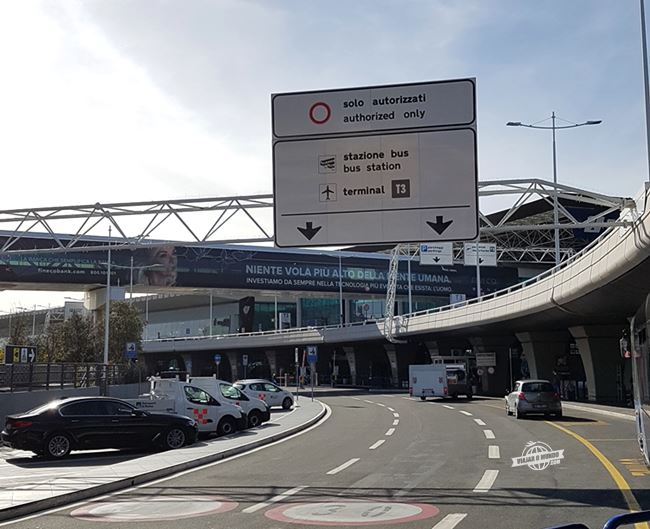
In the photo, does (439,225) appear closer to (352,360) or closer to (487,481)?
(487,481)

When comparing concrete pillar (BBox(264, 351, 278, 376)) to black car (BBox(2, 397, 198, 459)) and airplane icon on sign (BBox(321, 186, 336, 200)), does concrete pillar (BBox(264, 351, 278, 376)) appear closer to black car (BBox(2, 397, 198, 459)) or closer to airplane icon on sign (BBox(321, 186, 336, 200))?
black car (BBox(2, 397, 198, 459))

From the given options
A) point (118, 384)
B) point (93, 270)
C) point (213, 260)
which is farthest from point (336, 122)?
point (213, 260)

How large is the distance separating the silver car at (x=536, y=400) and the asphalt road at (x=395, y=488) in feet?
23.2

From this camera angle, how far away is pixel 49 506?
40.1ft

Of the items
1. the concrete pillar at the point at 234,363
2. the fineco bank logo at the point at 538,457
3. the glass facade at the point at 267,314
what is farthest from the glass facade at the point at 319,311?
the fineco bank logo at the point at 538,457

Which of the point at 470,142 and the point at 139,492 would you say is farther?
the point at 470,142

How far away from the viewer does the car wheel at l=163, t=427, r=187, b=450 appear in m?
20.5

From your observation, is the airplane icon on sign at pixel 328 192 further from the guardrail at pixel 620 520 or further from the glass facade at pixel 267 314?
the glass facade at pixel 267 314

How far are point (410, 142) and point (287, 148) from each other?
2805 millimetres

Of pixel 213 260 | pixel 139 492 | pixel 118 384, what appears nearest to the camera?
pixel 139 492

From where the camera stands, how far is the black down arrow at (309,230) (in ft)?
57.2

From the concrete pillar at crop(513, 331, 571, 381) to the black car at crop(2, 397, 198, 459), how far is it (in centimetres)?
3829

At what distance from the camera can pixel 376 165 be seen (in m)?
17.1

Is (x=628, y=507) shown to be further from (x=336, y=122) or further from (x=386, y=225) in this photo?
(x=336, y=122)
